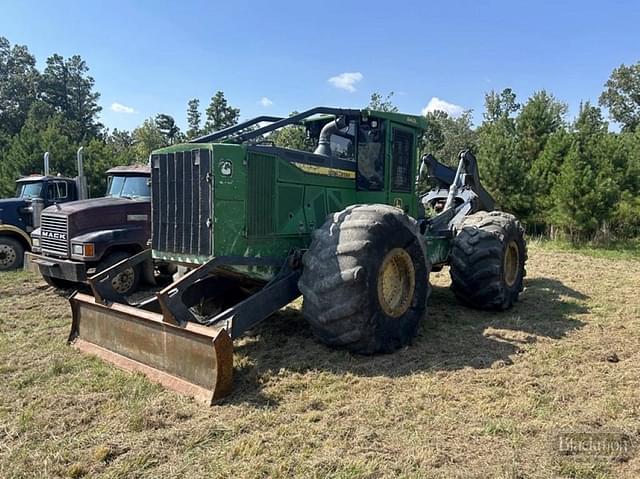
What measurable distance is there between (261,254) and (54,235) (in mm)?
5109

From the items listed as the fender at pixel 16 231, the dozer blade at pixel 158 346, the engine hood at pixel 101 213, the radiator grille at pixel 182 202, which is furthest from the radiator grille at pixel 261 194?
the fender at pixel 16 231

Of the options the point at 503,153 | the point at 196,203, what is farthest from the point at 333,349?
the point at 503,153

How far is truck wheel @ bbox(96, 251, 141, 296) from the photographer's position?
25.6 feet

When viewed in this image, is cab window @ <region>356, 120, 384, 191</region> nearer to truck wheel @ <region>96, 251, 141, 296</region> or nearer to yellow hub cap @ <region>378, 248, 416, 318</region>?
yellow hub cap @ <region>378, 248, 416, 318</region>

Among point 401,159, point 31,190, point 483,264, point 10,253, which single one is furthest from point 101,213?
point 483,264

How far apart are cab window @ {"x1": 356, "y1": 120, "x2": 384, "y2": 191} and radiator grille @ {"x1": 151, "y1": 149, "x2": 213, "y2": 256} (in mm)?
2200

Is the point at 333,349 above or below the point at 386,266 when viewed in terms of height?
below

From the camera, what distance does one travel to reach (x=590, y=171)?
15.0 meters

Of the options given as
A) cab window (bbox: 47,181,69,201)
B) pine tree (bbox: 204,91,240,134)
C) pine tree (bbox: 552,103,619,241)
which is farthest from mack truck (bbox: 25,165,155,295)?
pine tree (bbox: 204,91,240,134)

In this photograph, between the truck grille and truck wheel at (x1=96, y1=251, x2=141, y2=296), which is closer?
truck wheel at (x1=96, y1=251, x2=141, y2=296)

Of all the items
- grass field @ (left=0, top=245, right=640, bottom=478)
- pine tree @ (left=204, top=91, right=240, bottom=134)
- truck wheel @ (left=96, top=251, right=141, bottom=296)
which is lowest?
grass field @ (left=0, top=245, right=640, bottom=478)

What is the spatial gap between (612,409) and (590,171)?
13.4m

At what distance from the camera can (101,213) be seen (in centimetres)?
821

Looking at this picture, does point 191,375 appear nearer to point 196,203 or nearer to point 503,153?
point 196,203
